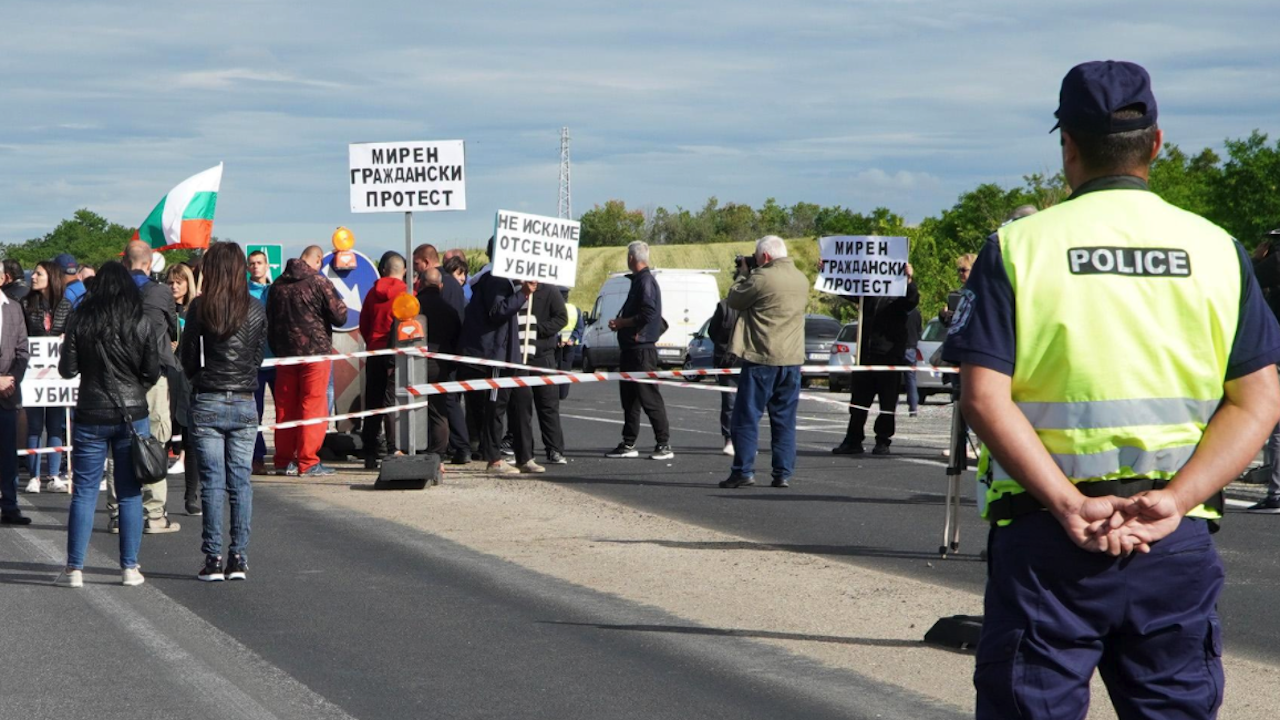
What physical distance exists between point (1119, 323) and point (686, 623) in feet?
15.4

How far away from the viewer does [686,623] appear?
762cm

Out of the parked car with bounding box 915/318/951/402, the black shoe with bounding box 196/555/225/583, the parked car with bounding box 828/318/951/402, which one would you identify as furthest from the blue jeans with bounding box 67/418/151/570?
the parked car with bounding box 828/318/951/402

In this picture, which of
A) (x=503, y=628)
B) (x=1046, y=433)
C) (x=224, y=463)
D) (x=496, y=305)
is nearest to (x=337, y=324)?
(x=496, y=305)

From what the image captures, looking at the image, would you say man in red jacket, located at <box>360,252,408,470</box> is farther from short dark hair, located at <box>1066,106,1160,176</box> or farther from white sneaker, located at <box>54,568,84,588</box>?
short dark hair, located at <box>1066,106,1160,176</box>

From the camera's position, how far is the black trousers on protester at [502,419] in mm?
14188

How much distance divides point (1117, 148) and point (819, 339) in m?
31.1

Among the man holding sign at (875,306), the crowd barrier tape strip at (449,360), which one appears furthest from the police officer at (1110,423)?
the man holding sign at (875,306)

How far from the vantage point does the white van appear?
39.1 m

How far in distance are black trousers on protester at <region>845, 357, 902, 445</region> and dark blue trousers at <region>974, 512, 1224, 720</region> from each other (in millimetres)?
12766

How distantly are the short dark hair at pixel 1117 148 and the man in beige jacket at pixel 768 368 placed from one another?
977 cm

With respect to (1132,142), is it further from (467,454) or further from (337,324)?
(467,454)

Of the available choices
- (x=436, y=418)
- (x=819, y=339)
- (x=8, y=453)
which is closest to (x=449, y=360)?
(x=436, y=418)

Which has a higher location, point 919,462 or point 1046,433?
point 1046,433

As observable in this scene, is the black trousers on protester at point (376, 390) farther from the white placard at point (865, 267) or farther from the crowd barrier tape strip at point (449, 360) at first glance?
the white placard at point (865, 267)
